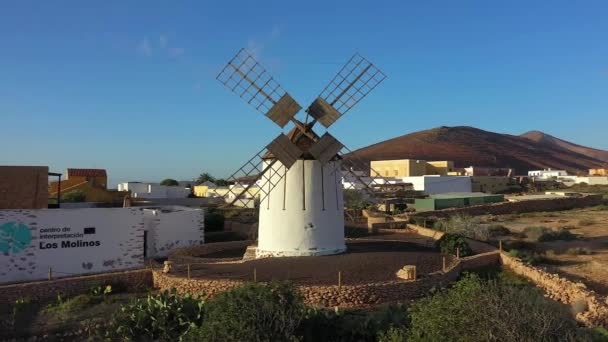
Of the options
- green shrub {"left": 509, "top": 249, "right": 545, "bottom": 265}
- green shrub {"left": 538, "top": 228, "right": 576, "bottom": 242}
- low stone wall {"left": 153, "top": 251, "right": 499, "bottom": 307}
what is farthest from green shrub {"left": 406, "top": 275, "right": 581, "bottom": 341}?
green shrub {"left": 538, "top": 228, "right": 576, "bottom": 242}

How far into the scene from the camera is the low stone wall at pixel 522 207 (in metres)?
37.2

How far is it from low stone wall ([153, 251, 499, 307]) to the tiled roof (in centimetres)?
2872

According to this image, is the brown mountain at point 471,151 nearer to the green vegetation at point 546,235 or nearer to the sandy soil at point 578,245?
the sandy soil at point 578,245

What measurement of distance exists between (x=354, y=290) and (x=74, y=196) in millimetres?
25623

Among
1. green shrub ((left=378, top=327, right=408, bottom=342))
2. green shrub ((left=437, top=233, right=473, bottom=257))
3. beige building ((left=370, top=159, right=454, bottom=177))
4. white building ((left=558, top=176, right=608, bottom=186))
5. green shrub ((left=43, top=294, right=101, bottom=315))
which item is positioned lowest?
green shrub ((left=43, top=294, right=101, bottom=315))

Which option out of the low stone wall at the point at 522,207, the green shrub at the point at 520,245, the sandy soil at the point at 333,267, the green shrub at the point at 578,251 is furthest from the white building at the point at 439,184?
the sandy soil at the point at 333,267

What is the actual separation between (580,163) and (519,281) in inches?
6899

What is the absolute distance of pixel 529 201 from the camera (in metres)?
42.4

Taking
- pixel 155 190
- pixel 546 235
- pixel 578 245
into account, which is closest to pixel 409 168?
pixel 155 190

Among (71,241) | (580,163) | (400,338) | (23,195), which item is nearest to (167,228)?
(71,241)

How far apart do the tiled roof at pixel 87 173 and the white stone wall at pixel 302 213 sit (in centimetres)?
2778

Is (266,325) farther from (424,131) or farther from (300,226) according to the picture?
(424,131)

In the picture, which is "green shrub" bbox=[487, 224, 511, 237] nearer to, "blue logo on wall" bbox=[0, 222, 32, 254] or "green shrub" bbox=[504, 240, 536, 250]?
"green shrub" bbox=[504, 240, 536, 250]

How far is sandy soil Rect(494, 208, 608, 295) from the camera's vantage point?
55.2 feet
